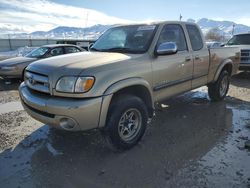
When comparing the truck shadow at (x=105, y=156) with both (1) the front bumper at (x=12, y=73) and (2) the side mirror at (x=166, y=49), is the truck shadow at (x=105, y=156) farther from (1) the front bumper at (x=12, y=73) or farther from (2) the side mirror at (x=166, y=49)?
(1) the front bumper at (x=12, y=73)

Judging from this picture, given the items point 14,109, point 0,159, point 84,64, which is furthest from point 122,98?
point 14,109

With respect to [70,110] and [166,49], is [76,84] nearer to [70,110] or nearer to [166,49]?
[70,110]

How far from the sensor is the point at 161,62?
14.8 ft

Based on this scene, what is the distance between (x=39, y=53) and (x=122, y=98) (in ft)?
25.1

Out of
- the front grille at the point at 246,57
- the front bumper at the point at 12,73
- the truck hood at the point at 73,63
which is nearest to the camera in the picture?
the truck hood at the point at 73,63

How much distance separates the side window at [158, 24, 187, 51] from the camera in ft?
15.7

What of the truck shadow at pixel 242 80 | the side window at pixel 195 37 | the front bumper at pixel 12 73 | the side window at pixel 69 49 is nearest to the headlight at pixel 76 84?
the side window at pixel 195 37

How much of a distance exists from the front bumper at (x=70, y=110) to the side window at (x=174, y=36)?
1.92m

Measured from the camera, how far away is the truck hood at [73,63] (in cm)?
360

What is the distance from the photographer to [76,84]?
348 centimetres

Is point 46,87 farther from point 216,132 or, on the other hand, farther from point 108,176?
point 216,132

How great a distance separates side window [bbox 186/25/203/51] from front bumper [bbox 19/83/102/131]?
3.01 m

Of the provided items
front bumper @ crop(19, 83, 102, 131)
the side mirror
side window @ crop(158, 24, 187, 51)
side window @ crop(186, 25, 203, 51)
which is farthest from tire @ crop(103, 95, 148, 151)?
side window @ crop(186, 25, 203, 51)

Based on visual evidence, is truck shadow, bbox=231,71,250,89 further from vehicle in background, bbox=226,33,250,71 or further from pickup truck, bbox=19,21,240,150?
pickup truck, bbox=19,21,240,150
